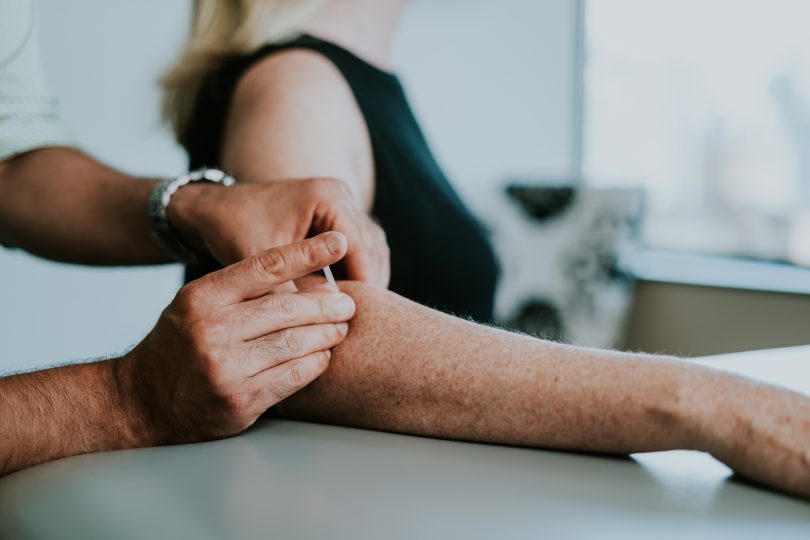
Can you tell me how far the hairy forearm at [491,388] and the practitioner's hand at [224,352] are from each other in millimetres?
72

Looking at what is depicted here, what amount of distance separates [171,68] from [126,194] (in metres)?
0.32

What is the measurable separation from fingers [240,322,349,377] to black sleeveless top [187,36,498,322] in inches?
15.1

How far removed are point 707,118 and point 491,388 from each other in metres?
2.55

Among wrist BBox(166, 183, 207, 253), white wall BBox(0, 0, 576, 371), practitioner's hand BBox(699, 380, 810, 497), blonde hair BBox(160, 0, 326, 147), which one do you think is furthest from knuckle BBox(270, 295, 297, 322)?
white wall BBox(0, 0, 576, 371)

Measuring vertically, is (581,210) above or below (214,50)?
below

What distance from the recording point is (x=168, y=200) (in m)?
0.93

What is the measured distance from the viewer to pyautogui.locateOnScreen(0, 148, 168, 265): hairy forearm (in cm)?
107

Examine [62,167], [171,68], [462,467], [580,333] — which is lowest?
[580,333]

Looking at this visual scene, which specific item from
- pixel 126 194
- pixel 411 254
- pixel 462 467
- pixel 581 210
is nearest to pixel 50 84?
pixel 126 194

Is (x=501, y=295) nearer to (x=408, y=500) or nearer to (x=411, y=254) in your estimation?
(x=411, y=254)

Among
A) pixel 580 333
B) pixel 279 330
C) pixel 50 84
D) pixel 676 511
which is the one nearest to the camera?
pixel 676 511

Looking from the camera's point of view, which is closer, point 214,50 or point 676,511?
point 676,511

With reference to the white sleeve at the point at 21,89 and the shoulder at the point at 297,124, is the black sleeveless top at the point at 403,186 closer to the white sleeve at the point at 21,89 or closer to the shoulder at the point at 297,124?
the shoulder at the point at 297,124

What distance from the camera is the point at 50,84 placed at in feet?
7.34
